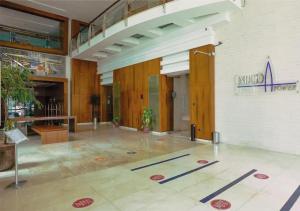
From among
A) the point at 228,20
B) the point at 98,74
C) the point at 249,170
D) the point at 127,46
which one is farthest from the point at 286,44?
the point at 98,74

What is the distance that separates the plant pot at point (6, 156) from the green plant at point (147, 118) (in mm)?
4826

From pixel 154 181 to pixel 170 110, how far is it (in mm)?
5154

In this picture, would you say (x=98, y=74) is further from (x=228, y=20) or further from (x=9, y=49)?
(x=228, y=20)

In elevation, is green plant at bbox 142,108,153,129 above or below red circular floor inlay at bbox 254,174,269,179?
above

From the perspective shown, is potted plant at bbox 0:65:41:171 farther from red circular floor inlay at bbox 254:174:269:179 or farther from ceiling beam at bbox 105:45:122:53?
ceiling beam at bbox 105:45:122:53

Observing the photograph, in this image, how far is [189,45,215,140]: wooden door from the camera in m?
6.11

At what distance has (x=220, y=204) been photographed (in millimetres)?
2410

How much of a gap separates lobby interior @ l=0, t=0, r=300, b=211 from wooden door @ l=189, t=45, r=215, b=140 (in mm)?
32

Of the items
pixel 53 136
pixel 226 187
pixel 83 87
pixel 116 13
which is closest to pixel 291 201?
pixel 226 187

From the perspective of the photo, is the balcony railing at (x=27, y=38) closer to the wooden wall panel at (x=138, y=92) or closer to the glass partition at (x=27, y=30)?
the glass partition at (x=27, y=30)

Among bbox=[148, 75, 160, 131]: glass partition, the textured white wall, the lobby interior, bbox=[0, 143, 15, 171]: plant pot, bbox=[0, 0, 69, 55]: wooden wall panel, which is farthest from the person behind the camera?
bbox=[0, 0, 69, 55]: wooden wall panel

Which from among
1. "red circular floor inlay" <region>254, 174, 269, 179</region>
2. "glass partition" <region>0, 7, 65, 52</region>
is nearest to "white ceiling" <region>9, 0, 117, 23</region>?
"glass partition" <region>0, 7, 65, 52</region>

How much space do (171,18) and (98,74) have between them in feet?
24.0

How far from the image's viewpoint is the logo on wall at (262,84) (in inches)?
186
